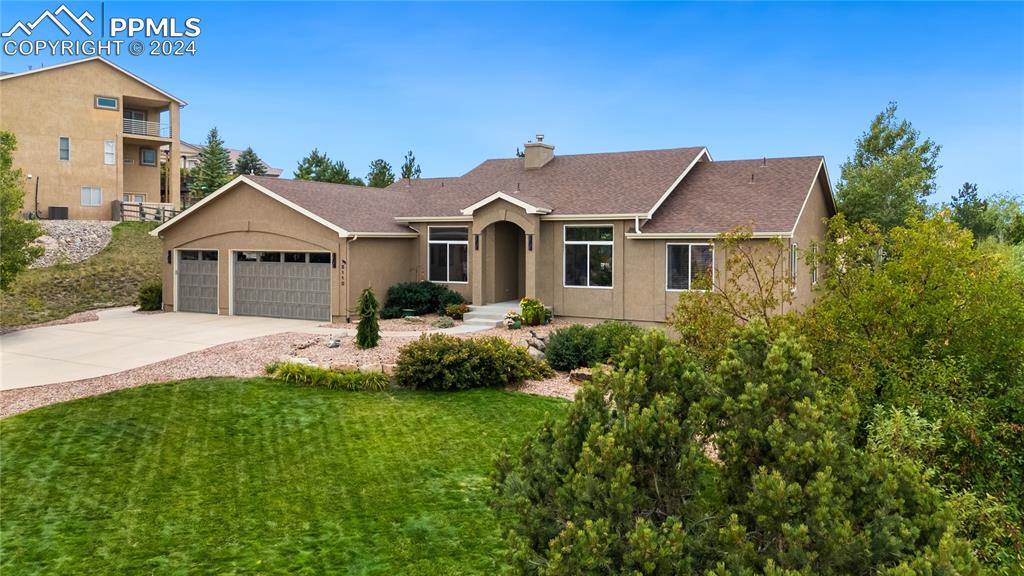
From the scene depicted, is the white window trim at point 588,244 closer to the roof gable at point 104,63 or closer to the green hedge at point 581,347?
the green hedge at point 581,347

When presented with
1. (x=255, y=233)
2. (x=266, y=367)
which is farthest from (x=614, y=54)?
(x=266, y=367)

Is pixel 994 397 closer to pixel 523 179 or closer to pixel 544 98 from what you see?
pixel 523 179

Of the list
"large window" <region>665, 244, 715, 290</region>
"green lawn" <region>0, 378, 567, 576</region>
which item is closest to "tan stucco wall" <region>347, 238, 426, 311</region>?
"large window" <region>665, 244, 715, 290</region>

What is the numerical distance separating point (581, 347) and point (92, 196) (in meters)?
37.7

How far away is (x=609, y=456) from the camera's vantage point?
4414mm

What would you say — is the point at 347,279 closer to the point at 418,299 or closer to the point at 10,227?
the point at 418,299

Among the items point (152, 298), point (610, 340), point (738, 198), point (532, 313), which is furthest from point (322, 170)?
point (610, 340)

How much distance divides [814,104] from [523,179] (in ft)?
33.6

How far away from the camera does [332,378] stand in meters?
14.3

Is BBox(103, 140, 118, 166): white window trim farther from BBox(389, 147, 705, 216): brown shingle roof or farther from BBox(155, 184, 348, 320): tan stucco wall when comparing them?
BBox(389, 147, 705, 216): brown shingle roof

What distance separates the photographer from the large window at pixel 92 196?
41875 mm

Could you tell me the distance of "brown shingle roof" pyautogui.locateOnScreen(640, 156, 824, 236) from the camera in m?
20.5

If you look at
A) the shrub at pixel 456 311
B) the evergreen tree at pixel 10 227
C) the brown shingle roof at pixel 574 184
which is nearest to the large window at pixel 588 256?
the brown shingle roof at pixel 574 184

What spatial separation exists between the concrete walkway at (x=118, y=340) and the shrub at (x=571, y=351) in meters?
4.52
